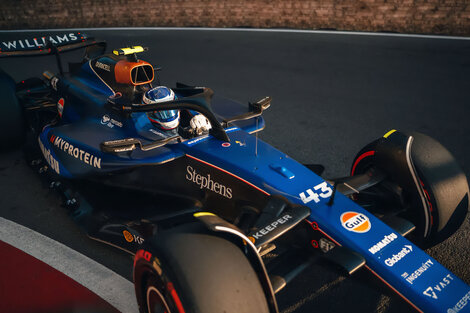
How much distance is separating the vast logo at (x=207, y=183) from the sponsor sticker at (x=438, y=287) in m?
1.47

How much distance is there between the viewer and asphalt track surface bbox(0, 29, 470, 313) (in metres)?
3.37

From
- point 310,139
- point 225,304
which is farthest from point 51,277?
point 310,139

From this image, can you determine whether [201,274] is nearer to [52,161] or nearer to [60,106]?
[52,161]

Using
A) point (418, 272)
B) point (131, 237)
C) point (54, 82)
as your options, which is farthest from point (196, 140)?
point (54, 82)

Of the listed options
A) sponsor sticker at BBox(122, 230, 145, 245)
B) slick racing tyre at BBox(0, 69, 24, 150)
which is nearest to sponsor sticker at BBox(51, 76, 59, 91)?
slick racing tyre at BBox(0, 69, 24, 150)

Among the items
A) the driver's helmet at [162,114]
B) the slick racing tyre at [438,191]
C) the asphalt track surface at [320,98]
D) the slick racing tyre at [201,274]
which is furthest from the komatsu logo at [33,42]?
the slick racing tyre at [438,191]

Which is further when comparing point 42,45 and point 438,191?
point 42,45

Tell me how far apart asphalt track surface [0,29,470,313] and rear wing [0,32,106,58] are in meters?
1.30

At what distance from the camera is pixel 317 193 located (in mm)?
3035

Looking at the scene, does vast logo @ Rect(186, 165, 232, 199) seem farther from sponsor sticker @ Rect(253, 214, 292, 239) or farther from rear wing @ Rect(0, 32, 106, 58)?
rear wing @ Rect(0, 32, 106, 58)

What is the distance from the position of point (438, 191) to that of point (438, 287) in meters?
0.86

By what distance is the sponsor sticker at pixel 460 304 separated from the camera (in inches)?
94.4

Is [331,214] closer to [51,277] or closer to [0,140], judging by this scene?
[51,277]

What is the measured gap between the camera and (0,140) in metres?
5.14
